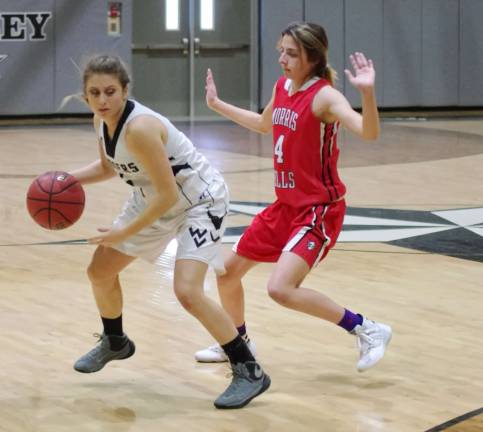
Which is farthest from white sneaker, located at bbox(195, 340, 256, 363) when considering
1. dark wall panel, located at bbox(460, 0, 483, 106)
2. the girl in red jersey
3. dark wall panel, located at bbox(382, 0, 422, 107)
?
dark wall panel, located at bbox(460, 0, 483, 106)

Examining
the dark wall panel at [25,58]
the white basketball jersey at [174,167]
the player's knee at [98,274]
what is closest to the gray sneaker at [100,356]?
the player's knee at [98,274]

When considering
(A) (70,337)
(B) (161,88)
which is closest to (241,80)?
(B) (161,88)

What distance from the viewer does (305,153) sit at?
532cm

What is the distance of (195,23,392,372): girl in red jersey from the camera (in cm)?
522

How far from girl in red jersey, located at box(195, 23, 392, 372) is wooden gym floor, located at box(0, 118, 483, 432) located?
14.6 inches

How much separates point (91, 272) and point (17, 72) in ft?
43.0

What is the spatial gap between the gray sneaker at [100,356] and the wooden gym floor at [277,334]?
0.18ft

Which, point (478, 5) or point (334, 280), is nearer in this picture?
point (334, 280)

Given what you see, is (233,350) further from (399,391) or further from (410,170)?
(410,170)

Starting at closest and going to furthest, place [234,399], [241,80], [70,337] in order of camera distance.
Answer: [234,399]
[70,337]
[241,80]

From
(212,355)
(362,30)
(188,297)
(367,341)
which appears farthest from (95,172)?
(362,30)

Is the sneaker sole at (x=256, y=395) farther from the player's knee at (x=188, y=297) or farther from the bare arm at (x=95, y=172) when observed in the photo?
the bare arm at (x=95, y=172)

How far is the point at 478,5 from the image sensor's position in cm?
2041

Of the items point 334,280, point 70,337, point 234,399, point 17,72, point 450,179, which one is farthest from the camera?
point 17,72
